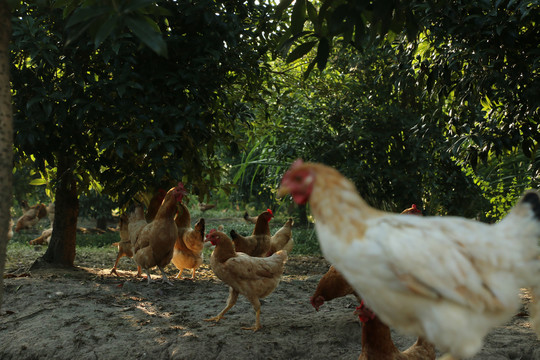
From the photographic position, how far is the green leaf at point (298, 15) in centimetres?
284

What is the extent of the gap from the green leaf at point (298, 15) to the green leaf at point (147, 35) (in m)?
1.32

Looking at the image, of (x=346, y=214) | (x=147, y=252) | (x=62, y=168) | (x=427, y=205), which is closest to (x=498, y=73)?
(x=346, y=214)

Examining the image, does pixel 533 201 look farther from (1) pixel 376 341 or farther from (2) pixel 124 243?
(2) pixel 124 243

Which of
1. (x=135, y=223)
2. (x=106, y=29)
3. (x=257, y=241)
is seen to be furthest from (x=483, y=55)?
(x=135, y=223)

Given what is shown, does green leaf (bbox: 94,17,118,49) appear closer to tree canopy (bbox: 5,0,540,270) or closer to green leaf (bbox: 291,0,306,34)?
tree canopy (bbox: 5,0,540,270)

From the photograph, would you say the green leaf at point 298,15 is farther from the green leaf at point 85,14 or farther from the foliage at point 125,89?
the foliage at point 125,89

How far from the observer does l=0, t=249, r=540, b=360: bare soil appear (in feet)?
13.1

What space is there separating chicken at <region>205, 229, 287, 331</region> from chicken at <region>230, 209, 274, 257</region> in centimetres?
176

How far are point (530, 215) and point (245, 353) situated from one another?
2684 millimetres

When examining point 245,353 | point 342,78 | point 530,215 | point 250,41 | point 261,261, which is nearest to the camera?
point 530,215

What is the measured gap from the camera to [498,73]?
167 inches

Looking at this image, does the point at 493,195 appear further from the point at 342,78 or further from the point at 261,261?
the point at 261,261

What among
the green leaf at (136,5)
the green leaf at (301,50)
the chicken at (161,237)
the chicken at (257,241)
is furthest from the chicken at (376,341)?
the chicken at (257,241)

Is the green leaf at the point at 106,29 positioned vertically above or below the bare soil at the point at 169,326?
above
